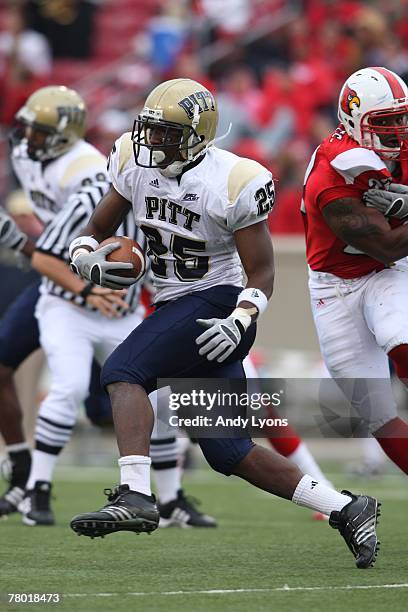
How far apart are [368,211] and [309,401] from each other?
363 cm

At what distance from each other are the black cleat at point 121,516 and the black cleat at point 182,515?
177cm

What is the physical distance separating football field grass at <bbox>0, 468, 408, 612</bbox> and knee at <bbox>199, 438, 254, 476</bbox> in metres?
0.38

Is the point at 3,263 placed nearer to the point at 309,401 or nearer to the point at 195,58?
the point at 309,401

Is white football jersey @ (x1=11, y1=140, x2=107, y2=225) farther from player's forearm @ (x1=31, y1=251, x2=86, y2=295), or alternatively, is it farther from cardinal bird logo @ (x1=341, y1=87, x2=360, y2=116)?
cardinal bird logo @ (x1=341, y1=87, x2=360, y2=116)

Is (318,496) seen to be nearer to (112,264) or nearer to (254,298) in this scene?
(254,298)

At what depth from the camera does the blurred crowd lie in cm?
1134

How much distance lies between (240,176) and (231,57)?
9186mm

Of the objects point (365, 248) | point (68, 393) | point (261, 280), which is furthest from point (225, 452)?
point (68, 393)

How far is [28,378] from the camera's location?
30.1 ft

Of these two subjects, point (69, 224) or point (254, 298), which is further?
point (69, 224)

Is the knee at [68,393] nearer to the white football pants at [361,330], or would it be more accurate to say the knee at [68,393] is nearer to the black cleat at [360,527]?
the white football pants at [361,330]

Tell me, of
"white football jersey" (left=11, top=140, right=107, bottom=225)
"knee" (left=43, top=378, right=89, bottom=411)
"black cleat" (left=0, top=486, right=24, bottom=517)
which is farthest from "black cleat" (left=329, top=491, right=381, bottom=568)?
"white football jersey" (left=11, top=140, right=107, bottom=225)

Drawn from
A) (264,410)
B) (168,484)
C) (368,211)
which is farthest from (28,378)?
(368,211)

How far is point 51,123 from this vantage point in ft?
21.5
